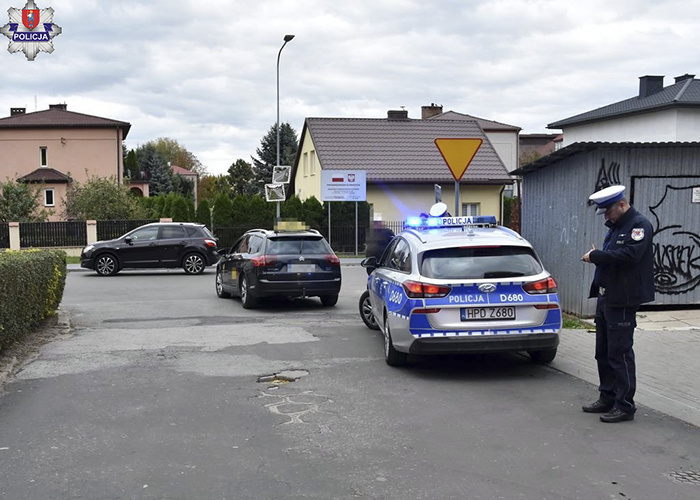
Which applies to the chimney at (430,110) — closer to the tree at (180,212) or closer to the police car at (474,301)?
the tree at (180,212)

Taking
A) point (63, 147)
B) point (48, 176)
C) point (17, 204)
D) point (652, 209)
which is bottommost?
point (652, 209)

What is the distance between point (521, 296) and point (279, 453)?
137 inches

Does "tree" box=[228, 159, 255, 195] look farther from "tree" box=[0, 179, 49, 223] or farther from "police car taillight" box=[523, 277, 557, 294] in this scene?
"police car taillight" box=[523, 277, 557, 294]

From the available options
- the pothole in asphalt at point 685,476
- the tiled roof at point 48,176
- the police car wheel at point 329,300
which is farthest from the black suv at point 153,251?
the tiled roof at point 48,176

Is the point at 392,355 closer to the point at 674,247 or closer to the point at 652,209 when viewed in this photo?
the point at 652,209

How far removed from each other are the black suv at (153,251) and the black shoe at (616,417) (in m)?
18.8

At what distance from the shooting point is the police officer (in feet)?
20.0

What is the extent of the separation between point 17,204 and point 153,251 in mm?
17129

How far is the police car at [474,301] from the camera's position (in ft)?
25.5

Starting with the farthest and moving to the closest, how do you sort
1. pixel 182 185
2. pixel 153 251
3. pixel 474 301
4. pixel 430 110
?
pixel 182 185 → pixel 430 110 → pixel 153 251 → pixel 474 301

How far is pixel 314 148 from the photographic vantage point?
4238cm

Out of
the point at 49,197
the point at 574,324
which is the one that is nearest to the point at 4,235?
the point at 49,197

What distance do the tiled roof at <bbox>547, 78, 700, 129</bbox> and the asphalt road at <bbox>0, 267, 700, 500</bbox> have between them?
32.9 meters

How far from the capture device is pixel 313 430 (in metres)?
6.04
